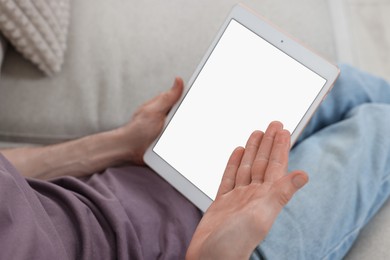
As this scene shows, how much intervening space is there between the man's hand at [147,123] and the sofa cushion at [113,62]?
0.23 feet

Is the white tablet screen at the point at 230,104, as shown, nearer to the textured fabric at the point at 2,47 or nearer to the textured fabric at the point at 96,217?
the textured fabric at the point at 96,217

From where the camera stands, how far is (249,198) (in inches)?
21.6

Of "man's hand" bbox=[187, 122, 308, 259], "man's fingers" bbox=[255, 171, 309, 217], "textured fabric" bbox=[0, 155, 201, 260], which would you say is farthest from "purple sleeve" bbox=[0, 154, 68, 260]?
"man's fingers" bbox=[255, 171, 309, 217]

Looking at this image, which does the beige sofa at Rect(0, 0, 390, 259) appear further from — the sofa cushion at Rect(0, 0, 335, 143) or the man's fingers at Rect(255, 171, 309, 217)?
the man's fingers at Rect(255, 171, 309, 217)

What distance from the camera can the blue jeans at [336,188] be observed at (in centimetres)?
69

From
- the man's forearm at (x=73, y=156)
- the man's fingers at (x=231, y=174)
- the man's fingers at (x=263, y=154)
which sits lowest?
the man's forearm at (x=73, y=156)

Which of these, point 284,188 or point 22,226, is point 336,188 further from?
point 22,226

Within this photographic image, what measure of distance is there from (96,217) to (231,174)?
9.2 inches

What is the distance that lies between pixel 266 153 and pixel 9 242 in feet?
1.12

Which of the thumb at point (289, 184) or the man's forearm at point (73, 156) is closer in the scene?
the thumb at point (289, 184)

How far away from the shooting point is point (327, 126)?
889 mm

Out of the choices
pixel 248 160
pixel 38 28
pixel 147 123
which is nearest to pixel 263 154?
pixel 248 160

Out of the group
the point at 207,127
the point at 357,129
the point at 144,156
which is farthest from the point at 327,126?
the point at 144,156

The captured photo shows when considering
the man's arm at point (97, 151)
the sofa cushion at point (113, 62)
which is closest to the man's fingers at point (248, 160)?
the man's arm at point (97, 151)
